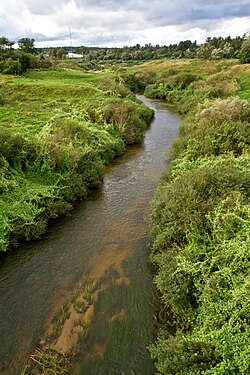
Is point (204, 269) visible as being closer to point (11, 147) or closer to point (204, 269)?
point (204, 269)

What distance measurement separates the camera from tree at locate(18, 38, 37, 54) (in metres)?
87.2

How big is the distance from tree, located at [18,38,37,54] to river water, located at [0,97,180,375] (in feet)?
261

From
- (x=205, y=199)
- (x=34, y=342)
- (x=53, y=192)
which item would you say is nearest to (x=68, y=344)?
(x=34, y=342)

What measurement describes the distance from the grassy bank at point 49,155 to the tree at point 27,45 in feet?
184

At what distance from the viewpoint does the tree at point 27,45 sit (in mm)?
87250

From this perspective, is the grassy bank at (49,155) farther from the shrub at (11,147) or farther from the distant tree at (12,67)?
the distant tree at (12,67)

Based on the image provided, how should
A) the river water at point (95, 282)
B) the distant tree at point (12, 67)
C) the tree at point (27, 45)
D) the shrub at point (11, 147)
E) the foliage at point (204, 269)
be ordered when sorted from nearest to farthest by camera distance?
the foliage at point (204, 269) < the river water at point (95, 282) < the shrub at point (11, 147) < the distant tree at point (12, 67) < the tree at point (27, 45)

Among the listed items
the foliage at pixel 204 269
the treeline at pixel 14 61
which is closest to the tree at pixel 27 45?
the treeline at pixel 14 61

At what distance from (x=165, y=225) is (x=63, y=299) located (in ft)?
18.6

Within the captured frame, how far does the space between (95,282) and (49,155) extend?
33.7ft

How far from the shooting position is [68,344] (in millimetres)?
11344

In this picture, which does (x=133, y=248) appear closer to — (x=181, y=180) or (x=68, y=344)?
(x=181, y=180)

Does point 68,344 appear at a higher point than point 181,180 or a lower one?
lower

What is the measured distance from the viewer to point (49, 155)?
69.6 ft
